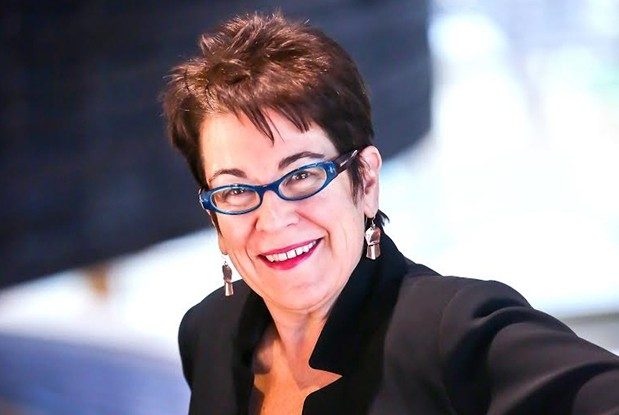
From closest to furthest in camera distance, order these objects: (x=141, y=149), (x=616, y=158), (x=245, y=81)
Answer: (x=245, y=81), (x=616, y=158), (x=141, y=149)

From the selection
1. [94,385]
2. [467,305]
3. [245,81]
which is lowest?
[94,385]

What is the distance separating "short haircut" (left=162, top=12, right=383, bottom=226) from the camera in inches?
48.7

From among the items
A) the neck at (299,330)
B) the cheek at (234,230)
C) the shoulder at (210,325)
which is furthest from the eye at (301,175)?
the shoulder at (210,325)

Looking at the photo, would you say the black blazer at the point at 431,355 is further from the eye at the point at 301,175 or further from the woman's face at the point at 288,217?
the eye at the point at 301,175

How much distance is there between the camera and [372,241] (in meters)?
1.36

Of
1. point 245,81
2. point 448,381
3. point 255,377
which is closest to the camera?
point 448,381

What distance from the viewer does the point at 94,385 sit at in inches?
110

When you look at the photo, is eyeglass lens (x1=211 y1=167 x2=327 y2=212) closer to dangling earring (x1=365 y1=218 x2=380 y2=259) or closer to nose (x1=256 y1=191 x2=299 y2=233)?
nose (x1=256 y1=191 x2=299 y2=233)

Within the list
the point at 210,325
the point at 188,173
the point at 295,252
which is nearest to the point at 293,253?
the point at 295,252

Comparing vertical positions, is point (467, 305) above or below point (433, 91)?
below

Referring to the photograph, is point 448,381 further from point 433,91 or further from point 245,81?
point 433,91

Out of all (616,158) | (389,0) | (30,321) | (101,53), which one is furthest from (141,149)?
(616,158)

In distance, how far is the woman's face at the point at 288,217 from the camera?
123cm

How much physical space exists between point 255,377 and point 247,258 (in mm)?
264
